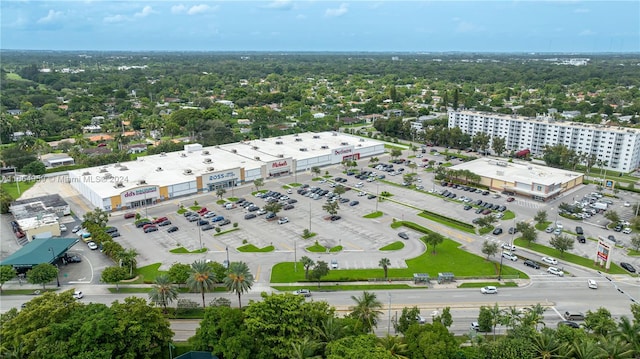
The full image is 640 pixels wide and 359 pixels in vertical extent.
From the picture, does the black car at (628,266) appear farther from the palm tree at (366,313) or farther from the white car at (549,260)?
the palm tree at (366,313)

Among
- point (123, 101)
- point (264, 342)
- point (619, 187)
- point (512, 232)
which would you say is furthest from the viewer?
point (123, 101)

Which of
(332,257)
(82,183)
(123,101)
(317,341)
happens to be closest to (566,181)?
(332,257)

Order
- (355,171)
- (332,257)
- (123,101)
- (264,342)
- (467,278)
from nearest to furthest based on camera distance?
(264,342) → (467,278) → (332,257) → (355,171) → (123,101)

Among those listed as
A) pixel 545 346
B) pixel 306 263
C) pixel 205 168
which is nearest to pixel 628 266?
pixel 545 346

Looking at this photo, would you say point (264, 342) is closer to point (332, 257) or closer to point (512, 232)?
point (332, 257)

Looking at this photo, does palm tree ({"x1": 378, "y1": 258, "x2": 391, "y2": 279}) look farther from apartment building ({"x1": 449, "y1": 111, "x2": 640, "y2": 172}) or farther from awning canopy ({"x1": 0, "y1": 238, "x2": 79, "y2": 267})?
apartment building ({"x1": 449, "y1": 111, "x2": 640, "y2": 172})

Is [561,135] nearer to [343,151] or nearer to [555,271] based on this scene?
[343,151]
